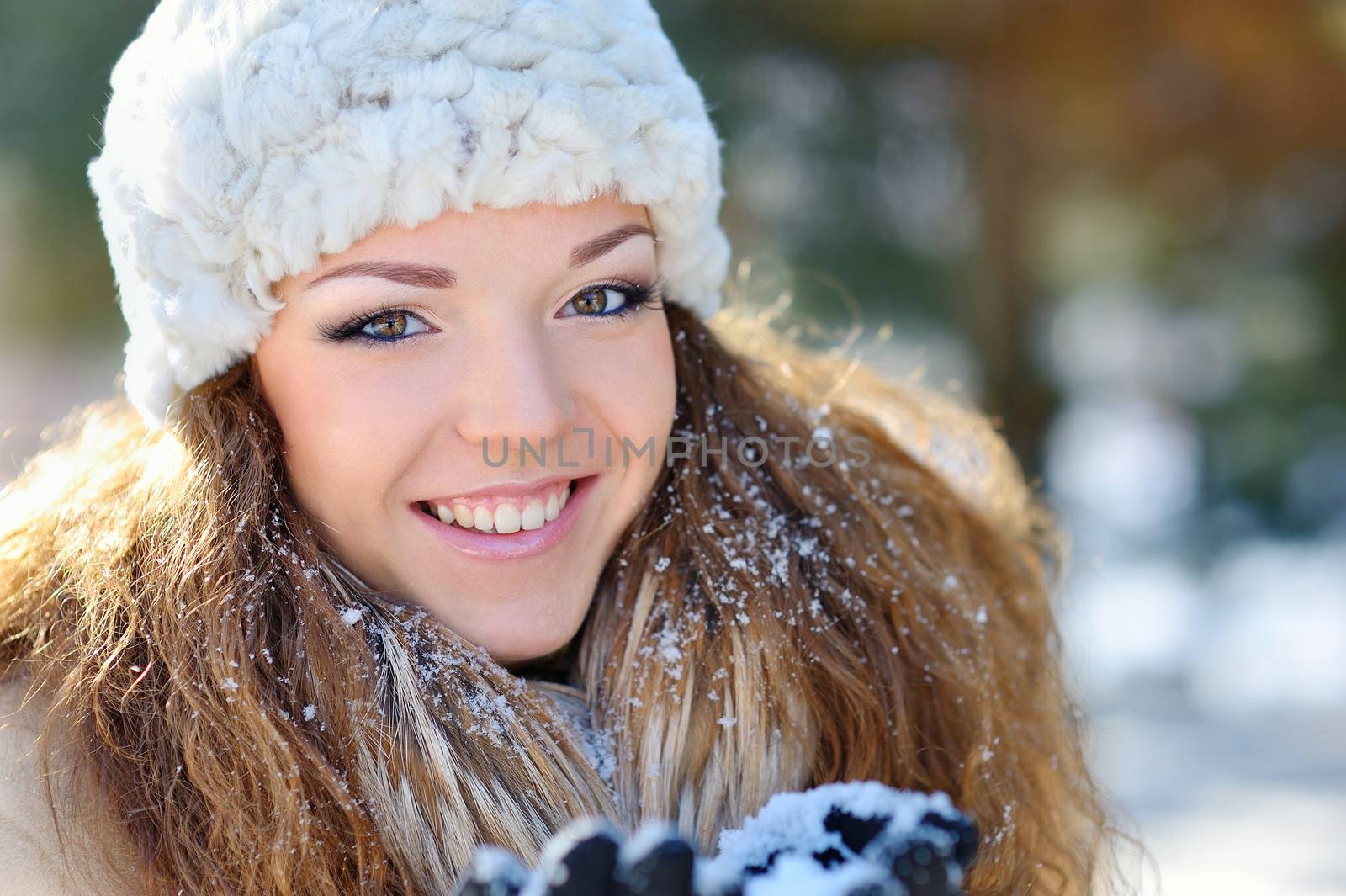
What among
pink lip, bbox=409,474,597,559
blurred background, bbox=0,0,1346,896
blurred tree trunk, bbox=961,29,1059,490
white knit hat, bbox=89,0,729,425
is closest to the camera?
white knit hat, bbox=89,0,729,425

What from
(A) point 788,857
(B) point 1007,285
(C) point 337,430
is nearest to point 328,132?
(C) point 337,430

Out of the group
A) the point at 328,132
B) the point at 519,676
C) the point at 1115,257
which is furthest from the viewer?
the point at 1115,257

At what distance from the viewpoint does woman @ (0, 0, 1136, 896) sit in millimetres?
1443

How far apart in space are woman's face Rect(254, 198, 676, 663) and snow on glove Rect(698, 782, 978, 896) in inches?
18.4

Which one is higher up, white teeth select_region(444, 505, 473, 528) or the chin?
white teeth select_region(444, 505, 473, 528)

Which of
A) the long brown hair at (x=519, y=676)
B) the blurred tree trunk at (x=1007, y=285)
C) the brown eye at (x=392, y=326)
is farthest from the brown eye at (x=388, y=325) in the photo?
the blurred tree trunk at (x=1007, y=285)

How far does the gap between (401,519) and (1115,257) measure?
4.26 metres

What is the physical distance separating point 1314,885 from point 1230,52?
2.73 meters

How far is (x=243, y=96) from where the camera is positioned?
1.45 m

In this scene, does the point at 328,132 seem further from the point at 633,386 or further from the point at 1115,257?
the point at 1115,257

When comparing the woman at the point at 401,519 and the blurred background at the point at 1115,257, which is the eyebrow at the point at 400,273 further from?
the blurred background at the point at 1115,257

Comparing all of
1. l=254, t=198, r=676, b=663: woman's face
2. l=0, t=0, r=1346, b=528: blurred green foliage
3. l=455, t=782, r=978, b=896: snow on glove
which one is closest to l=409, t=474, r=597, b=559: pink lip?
l=254, t=198, r=676, b=663: woman's face

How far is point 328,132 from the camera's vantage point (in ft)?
4.72

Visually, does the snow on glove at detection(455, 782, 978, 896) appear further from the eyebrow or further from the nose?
the eyebrow
